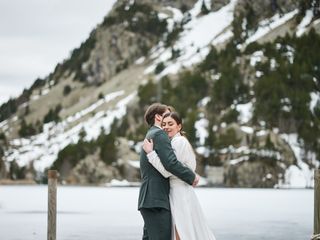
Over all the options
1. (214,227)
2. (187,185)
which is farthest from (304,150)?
(187,185)

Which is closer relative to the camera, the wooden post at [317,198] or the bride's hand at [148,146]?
the bride's hand at [148,146]

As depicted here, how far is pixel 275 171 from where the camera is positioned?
17138 cm

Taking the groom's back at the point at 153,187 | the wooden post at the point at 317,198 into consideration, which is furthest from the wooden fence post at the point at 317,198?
the groom's back at the point at 153,187

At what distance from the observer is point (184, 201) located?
10.9m

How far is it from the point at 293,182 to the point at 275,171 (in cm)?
466

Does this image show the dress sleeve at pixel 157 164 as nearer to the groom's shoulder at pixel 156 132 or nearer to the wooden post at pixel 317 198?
the groom's shoulder at pixel 156 132

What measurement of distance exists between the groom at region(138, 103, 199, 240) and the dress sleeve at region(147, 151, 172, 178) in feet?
0.23

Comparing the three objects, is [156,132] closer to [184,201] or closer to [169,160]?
[169,160]

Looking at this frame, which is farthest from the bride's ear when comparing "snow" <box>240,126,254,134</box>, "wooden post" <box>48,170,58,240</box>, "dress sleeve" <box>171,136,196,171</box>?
"snow" <box>240,126,254,134</box>

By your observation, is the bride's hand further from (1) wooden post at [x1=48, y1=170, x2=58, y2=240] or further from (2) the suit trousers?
(1) wooden post at [x1=48, y1=170, x2=58, y2=240]

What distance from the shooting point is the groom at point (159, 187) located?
1074 centimetres

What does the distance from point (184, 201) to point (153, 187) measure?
1.55ft

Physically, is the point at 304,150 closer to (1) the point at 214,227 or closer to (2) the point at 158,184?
(1) the point at 214,227

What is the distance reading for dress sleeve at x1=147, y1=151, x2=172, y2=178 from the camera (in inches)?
427
